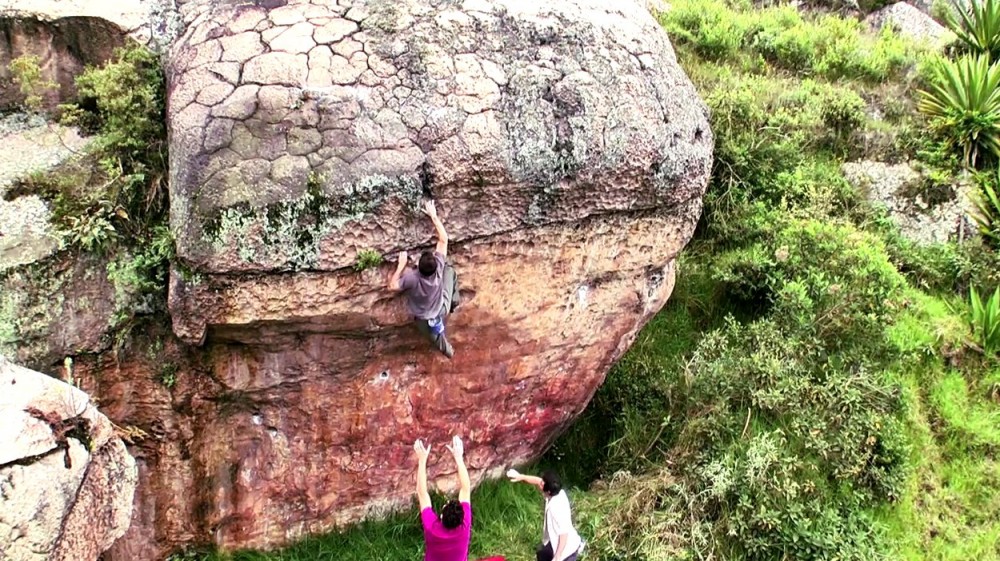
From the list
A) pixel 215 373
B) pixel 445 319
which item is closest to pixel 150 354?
pixel 215 373

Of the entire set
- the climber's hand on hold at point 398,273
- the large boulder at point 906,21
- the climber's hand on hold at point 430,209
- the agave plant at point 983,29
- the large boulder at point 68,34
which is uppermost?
the large boulder at point 68,34

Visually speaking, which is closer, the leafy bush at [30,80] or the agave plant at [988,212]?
the leafy bush at [30,80]

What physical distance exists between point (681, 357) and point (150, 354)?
12.9ft

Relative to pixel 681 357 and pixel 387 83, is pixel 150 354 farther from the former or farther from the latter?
pixel 681 357

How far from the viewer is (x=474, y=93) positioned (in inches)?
183

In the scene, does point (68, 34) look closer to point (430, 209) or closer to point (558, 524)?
point (430, 209)

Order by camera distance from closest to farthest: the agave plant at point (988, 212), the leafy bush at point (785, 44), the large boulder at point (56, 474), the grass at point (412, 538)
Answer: the large boulder at point (56, 474) < the grass at point (412, 538) < the agave plant at point (988, 212) < the leafy bush at point (785, 44)

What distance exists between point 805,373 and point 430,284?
3087 mm

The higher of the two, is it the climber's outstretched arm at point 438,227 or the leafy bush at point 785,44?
the climber's outstretched arm at point 438,227

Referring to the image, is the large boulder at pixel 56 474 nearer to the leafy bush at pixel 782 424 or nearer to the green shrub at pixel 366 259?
the green shrub at pixel 366 259

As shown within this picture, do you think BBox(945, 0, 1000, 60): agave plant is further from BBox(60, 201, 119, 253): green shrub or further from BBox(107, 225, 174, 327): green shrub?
BBox(60, 201, 119, 253): green shrub

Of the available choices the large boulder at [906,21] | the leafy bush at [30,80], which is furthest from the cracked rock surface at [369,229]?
the large boulder at [906,21]

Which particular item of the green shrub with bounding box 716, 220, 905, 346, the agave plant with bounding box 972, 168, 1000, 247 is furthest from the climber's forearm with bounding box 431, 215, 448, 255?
the agave plant with bounding box 972, 168, 1000, 247

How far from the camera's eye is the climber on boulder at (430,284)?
175 inches
